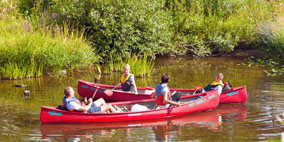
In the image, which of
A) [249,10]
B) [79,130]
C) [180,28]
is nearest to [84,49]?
[180,28]

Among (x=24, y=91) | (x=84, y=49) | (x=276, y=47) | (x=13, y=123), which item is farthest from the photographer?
(x=276, y=47)

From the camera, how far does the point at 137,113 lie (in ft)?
34.9

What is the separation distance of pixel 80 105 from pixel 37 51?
21.3ft

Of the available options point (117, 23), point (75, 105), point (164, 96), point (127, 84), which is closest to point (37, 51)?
point (117, 23)

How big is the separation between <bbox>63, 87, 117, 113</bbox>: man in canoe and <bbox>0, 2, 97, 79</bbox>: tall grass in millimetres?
5884

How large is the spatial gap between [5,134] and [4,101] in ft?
10.9

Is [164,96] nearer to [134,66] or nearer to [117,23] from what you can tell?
[134,66]

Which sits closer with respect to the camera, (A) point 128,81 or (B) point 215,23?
(A) point 128,81

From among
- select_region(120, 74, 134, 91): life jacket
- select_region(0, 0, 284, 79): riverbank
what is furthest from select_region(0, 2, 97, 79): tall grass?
select_region(120, 74, 134, 91): life jacket

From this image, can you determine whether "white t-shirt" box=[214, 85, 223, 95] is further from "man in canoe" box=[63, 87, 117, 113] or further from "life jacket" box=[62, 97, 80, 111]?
"life jacket" box=[62, 97, 80, 111]

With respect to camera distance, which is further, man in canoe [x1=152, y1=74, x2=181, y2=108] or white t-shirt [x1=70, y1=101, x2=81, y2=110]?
man in canoe [x1=152, y1=74, x2=181, y2=108]

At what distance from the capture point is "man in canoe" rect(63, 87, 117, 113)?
33.2ft

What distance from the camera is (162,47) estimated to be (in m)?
19.7

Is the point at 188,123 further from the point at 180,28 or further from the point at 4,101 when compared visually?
the point at 180,28
